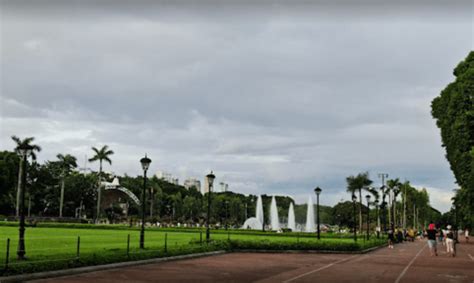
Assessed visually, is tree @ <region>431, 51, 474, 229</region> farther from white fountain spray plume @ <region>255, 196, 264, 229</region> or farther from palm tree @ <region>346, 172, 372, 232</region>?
white fountain spray plume @ <region>255, 196, 264, 229</region>

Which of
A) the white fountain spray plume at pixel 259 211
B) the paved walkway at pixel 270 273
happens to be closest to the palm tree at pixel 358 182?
the white fountain spray plume at pixel 259 211

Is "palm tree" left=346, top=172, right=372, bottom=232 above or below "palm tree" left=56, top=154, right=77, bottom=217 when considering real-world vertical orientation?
below

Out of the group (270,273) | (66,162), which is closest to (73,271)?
(270,273)

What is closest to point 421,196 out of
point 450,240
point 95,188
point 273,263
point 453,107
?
point 95,188

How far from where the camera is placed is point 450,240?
3045 centimetres

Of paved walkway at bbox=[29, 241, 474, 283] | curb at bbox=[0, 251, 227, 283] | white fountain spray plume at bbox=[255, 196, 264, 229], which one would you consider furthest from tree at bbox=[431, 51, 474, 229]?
white fountain spray plume at bbox=[255, 196, 264, 229]

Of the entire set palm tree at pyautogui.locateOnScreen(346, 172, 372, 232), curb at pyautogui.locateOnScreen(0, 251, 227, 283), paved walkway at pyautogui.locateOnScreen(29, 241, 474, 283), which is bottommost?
paved walkway at pyautogui.locateOnScreen(29, 241, 474, 283)

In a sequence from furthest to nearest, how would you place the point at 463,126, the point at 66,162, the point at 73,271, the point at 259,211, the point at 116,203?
the point at 116,203, the point at 66,162, the point at 259,211, the point at 463,126, the point at 73,271

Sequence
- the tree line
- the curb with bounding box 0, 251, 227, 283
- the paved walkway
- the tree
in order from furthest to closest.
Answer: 1. the tree line
2. the tree
3. the paved walkway
4. the curb with bounding box 0, 251, 227, 283

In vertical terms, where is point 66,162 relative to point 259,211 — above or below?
above

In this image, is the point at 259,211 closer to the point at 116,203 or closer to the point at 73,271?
the point at 116,203

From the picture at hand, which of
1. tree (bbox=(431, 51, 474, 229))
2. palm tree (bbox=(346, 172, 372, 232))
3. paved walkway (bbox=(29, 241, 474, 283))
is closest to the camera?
paved walkway (bbox=(29, 241, 474, 283))

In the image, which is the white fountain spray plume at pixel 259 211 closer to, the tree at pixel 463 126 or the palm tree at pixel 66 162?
the palm tree at pixel 66 162

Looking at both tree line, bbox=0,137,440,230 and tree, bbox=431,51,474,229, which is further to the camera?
tree line, bbox=0,137,440,230
